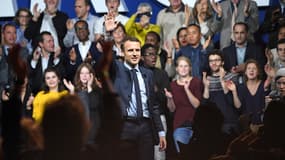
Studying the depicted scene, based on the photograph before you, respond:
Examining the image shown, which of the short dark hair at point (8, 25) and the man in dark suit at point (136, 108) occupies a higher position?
the short dark hair at point (8, 25)

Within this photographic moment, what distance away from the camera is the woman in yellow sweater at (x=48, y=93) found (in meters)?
12.1

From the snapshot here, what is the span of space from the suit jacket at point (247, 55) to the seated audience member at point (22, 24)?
1.32m

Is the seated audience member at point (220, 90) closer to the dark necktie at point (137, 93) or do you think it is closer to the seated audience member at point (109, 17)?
the dark necktie at point (137, 93)

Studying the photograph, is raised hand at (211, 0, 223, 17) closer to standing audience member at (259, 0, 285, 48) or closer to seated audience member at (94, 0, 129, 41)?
standing audience member at (259, 0, 285, 48)

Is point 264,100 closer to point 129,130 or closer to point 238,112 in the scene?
point 238,112

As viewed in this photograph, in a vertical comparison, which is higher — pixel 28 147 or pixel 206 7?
pixel 206 7

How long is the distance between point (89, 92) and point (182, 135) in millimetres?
692

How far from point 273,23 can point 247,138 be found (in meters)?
0.79

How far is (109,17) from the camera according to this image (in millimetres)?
12211

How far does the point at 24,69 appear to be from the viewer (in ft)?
39.5

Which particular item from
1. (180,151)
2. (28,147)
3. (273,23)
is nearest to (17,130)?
(28,147)

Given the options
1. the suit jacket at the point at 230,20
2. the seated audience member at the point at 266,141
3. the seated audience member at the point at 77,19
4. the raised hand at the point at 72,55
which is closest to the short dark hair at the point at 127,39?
the seated audience member at the point at 77,19

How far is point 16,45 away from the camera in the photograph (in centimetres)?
1214

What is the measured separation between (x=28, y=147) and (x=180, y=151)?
3.37 feet
